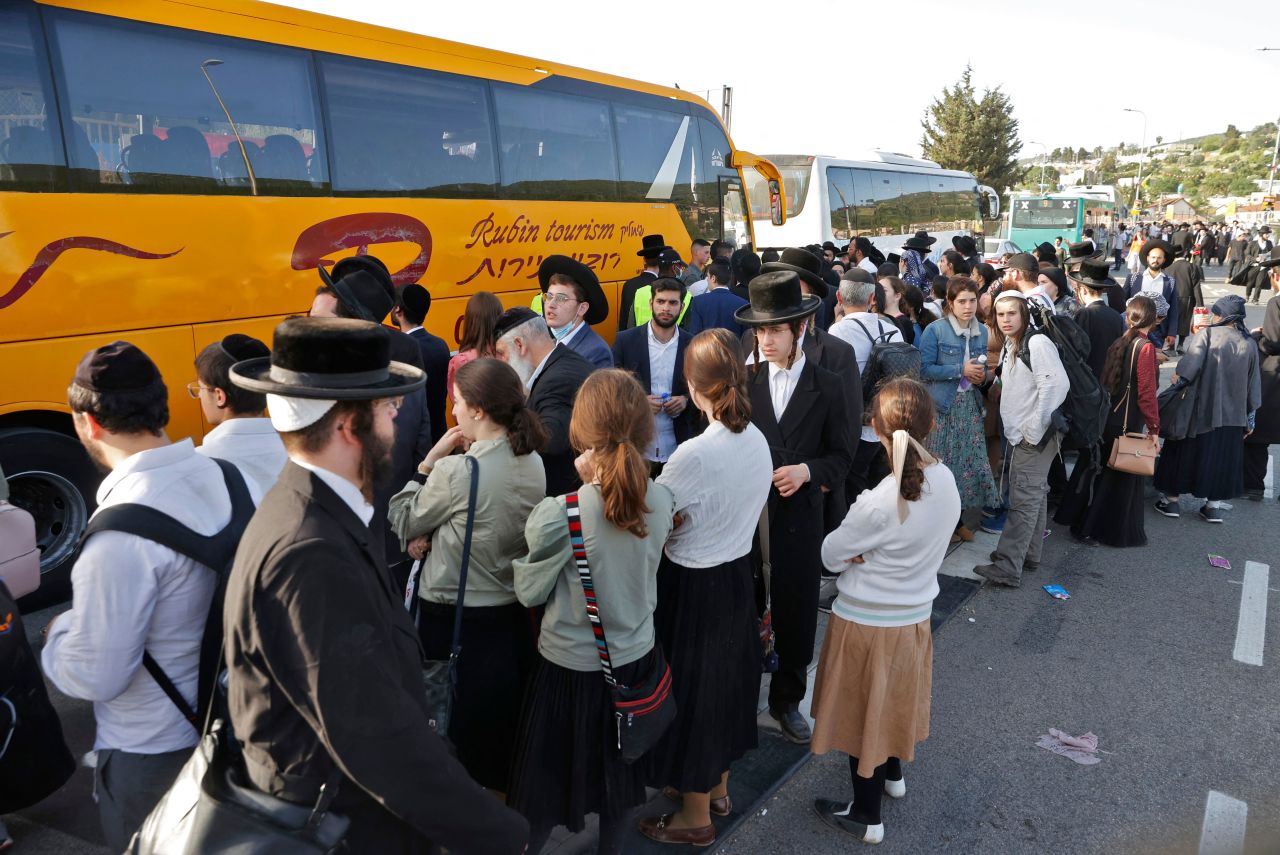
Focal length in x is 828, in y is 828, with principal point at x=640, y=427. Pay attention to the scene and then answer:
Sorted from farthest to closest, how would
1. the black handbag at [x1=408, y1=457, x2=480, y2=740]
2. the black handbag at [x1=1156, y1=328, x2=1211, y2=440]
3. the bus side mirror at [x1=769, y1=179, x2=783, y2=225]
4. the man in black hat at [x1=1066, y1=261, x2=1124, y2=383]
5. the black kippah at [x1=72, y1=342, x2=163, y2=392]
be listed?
the bus side mirror at [x1=769, y1=179, x2=783, y2=225] → the black handbag at [x1=1156, y1=328, x2=1211, y2=440] → the man in black hat at [x1=1066, y1=261, x2=1124, y2=383] → the black handbag at [x1=408, y1=457, x2=480, y2=740] → the black kippah at [x1=72, y1=342, x2=163, y2=392]

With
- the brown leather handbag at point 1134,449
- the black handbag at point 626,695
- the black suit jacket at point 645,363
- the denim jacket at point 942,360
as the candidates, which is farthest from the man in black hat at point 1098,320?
the black handbag at point 626,695

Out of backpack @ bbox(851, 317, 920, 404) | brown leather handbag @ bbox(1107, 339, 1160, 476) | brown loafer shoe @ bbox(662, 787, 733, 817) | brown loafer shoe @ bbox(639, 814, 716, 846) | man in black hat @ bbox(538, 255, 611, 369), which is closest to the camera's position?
brown loafer shoe @ bbox(639, 814, 716, 846)

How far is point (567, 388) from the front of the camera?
3807 mm

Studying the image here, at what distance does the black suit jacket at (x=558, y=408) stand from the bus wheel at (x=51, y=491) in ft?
11.4

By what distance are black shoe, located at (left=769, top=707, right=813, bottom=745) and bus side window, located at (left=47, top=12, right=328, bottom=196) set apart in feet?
17.0

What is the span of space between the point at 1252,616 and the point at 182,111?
26.1 ft

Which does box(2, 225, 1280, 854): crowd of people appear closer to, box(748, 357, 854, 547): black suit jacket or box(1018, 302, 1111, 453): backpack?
box(748, 357, 854, 547): black suit jacket

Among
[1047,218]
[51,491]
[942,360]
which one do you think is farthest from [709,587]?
[1047,218]

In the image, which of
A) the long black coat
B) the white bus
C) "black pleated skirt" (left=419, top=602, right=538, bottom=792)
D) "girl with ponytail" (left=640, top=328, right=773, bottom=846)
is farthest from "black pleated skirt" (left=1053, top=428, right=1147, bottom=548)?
the white bus

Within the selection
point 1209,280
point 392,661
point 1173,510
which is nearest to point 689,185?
point 1173,510

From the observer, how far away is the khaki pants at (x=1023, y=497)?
5742 millimetres

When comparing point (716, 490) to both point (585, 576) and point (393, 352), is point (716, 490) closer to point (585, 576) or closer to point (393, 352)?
point (585, 576)

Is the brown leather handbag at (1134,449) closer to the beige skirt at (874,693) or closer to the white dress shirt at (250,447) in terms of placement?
the beige skirt at (874,693)

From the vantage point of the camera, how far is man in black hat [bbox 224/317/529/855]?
149cm
